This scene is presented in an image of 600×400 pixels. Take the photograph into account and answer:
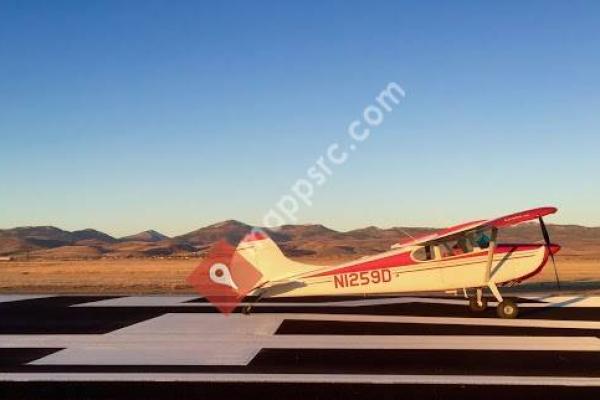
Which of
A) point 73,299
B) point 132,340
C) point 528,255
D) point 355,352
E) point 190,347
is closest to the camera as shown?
point 355,352

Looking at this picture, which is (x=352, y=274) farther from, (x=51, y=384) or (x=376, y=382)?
(x=51, y=384)

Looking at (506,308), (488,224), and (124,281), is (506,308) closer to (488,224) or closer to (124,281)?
(488,224)

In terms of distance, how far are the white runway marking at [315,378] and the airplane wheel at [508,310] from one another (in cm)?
703

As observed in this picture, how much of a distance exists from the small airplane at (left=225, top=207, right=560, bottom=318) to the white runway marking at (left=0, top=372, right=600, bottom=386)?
22.6 feet

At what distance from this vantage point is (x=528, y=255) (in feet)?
55.1

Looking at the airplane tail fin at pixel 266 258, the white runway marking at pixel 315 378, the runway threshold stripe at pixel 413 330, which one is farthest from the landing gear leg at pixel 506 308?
the white runway marking at pixel 315 378

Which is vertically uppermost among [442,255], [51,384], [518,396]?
[442,255]

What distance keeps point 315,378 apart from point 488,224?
862 cm

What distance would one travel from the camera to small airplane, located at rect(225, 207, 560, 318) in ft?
54.7

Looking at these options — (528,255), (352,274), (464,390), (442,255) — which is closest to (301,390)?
(464,390)

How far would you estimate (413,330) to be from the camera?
14.5 m

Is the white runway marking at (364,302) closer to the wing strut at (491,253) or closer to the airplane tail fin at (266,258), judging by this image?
the airplane tail fin at (266,258)

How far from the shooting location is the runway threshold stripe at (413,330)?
550 inches

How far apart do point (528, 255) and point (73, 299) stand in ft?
57.7
